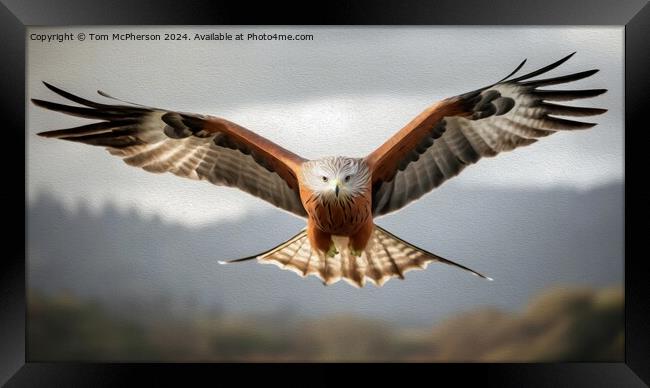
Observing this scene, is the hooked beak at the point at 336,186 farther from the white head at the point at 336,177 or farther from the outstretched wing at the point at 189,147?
the outstretched wing at the point at 189,147

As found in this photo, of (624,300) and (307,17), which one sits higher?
(307,17)

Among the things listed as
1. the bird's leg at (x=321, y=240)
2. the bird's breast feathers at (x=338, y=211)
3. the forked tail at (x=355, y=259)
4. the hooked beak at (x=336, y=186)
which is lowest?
the forked tail at (x=355, y=259)

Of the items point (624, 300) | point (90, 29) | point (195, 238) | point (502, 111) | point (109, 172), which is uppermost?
point (90, 29)

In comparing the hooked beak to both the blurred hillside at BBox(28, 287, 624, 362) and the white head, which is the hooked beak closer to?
the white head

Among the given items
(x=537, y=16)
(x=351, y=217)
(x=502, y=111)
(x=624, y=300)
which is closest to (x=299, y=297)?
(x=351, y=217)

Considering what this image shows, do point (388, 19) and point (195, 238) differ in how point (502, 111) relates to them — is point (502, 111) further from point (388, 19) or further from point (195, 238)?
point (195, 238)

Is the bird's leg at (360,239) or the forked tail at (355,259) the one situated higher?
Answer: the bird's leg at (360,239)

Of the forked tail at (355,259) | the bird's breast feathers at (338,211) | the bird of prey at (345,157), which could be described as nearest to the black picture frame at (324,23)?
the bird of prey at (345,157)

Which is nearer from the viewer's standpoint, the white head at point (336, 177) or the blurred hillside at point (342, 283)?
the white head at point (336, 177)
